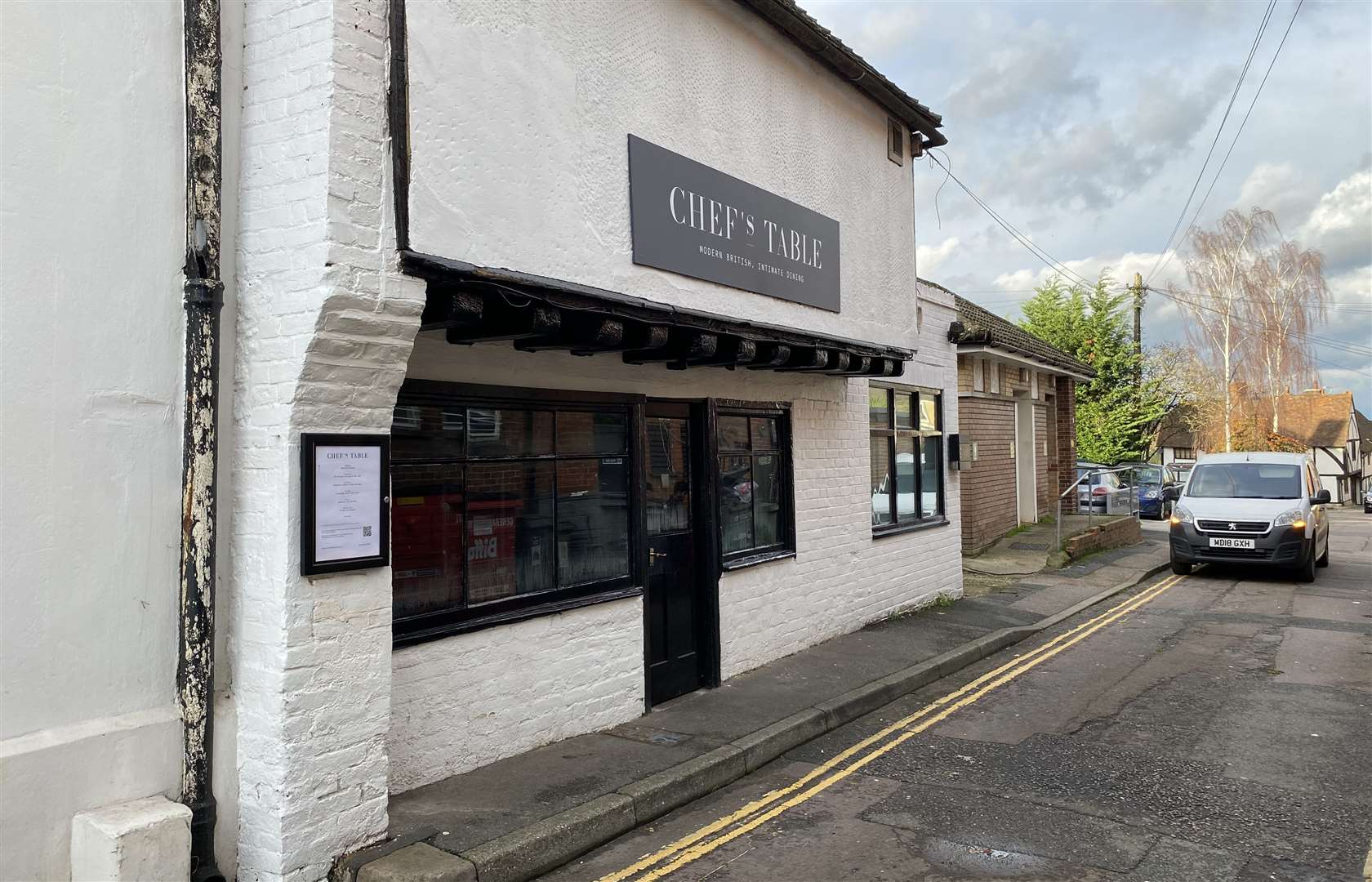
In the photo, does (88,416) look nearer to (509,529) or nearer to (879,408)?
(509,529)

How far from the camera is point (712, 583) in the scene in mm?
7770

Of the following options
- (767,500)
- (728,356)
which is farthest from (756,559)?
(728,356)

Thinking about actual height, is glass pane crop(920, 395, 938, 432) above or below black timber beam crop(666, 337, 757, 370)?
below

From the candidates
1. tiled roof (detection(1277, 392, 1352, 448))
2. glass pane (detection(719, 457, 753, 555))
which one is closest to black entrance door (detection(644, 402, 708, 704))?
glass pane (detection(719, 457, 753, 555))

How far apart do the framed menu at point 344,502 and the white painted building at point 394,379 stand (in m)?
0.06

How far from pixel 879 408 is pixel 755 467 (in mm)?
3018

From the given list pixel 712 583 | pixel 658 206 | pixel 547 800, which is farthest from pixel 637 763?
pixel 658 206

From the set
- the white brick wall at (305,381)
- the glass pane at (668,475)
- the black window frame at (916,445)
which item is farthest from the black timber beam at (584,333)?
the black window frame at (916,445)

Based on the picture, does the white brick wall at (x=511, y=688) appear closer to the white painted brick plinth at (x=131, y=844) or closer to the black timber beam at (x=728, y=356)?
the white painted brick plinth at (x=131, y=844)

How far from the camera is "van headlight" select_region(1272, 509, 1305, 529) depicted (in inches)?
538

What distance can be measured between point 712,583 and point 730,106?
4.07 m

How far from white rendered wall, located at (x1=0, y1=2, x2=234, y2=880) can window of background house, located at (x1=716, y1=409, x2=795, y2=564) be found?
4.69 m

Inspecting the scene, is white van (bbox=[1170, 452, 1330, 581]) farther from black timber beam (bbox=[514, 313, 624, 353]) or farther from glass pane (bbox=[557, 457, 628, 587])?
black timber beam (bbox=[514, 313, 624, 353])

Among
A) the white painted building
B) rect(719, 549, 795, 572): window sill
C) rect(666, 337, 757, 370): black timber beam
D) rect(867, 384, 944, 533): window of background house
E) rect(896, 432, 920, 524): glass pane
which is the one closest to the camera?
the white painted building
